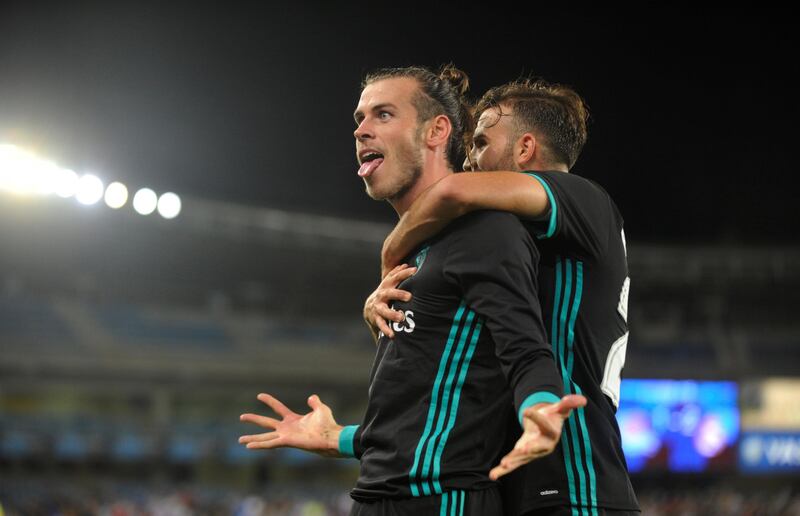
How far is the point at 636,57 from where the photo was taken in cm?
1395

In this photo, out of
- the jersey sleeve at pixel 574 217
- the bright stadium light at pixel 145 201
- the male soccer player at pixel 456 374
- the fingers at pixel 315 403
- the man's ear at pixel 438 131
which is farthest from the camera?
the bright stadium light at pixel 145 201

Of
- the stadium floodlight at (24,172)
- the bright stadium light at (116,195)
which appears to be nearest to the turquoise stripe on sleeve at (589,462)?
the stadium floodlight at (24,172)

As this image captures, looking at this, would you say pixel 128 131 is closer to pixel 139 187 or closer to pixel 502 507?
pixel 139 187

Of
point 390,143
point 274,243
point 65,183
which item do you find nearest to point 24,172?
point 65,183

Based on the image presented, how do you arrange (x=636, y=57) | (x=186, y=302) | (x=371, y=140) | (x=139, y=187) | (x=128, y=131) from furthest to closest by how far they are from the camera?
(x=186, y=302)
(x=139, y=187)
(x=128, y=131)
(x=636, y=57)
(x=371, y=140)

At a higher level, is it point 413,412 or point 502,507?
point 413,412

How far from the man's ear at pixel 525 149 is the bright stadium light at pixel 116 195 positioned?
19.1 metres

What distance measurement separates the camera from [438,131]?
2443 millimetres

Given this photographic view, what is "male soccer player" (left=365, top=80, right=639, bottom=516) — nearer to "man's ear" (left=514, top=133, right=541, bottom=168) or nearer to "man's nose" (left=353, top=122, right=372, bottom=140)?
"man's nose" (left=353, top=122, right=372, bottom=140)

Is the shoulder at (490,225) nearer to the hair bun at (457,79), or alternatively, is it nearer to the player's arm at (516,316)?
the player's arm at (516,316)

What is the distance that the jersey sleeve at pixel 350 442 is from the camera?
7.98ft

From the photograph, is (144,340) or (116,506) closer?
(116,506)

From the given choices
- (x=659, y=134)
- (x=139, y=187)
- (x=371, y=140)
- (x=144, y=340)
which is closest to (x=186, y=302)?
(x=144, y=340)

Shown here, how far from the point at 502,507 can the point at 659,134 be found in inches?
621
